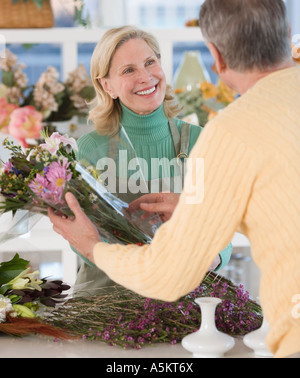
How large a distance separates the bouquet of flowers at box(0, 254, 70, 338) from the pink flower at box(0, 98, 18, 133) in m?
1.69

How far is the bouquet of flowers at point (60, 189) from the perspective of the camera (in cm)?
133

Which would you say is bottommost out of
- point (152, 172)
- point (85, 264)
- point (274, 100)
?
point (85, 264)

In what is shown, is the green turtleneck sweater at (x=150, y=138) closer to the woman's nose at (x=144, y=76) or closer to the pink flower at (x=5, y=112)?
the woman's nose at (x=144, y=76)

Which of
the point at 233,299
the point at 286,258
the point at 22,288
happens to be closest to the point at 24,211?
the point at 22,288

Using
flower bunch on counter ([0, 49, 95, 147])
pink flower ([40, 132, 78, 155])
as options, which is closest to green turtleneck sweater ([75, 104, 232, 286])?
pink flower ([40, 132, 78, 155])

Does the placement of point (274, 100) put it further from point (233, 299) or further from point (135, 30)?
point (135, 30)

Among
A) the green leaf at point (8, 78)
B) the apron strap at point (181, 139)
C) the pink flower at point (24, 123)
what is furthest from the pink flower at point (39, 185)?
the green leaf at point (8, 78)

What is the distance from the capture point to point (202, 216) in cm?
101

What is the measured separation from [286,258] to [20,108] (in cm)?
227

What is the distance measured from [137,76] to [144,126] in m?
0.14

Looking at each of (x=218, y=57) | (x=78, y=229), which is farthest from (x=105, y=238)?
(x=218, y=57)

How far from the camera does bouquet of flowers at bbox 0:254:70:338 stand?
1.42m

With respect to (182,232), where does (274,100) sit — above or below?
above
